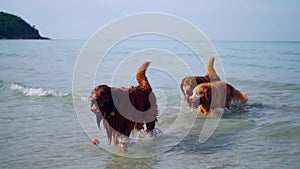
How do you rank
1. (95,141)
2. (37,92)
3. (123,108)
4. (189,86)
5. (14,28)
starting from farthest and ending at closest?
(14,28) → (37,92) → (189,86) → (95,141) → (123,108)

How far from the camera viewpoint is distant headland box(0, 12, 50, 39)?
10212 centimetres

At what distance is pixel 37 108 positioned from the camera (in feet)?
30.2

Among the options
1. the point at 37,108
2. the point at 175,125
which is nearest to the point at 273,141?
the point at 175,125

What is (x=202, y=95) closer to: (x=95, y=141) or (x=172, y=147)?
(x=172, y=147)

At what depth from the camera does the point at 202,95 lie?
8.22 metres

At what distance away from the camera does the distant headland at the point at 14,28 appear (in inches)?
4021

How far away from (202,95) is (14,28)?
4167 inches

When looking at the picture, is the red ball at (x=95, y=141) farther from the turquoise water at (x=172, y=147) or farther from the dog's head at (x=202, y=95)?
the dog's head at (x=202, y=95)

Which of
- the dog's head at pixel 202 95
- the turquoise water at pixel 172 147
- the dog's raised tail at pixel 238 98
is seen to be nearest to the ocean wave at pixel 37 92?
the turquoise water at pixel 172 147

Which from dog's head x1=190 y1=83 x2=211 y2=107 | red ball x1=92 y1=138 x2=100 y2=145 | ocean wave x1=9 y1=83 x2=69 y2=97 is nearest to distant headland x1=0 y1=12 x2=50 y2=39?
ocean wave x1=9 y1=83 x2=69 y2=97

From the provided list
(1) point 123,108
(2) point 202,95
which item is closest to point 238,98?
(2) point 202,95

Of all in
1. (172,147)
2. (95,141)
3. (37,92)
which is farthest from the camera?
(37,92)

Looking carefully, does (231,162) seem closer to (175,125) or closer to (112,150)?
(112,150)

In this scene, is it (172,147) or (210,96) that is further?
(210,96)
